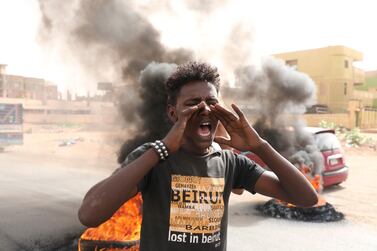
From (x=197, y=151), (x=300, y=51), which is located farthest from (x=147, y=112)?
(x=300, y=51)

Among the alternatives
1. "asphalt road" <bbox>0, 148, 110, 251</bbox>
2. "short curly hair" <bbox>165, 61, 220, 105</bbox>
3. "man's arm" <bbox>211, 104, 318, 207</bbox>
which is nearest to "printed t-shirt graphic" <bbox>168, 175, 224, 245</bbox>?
"man's arm" <bbox>211, 104, 318, 207</bbox>

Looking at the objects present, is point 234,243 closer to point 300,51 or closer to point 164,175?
point 164,175

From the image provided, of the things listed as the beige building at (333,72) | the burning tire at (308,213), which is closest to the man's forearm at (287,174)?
the burning tire at (308,213)

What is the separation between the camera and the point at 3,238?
523 centimetres

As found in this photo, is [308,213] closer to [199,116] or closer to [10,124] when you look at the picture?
[199,116]

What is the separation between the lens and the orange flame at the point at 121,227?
3.63m

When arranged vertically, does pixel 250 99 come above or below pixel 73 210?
above

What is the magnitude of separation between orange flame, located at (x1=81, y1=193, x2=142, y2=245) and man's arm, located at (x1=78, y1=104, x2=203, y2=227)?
7.39 ft

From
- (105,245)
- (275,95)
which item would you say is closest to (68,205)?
(105,245)

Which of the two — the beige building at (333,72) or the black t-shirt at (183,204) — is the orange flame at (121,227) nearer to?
the black t-shirt at (183,204)

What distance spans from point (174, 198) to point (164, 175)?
0.11 m

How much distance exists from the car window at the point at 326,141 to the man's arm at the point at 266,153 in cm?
682

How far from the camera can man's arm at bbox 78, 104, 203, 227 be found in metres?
1.45

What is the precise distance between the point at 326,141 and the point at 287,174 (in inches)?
278
